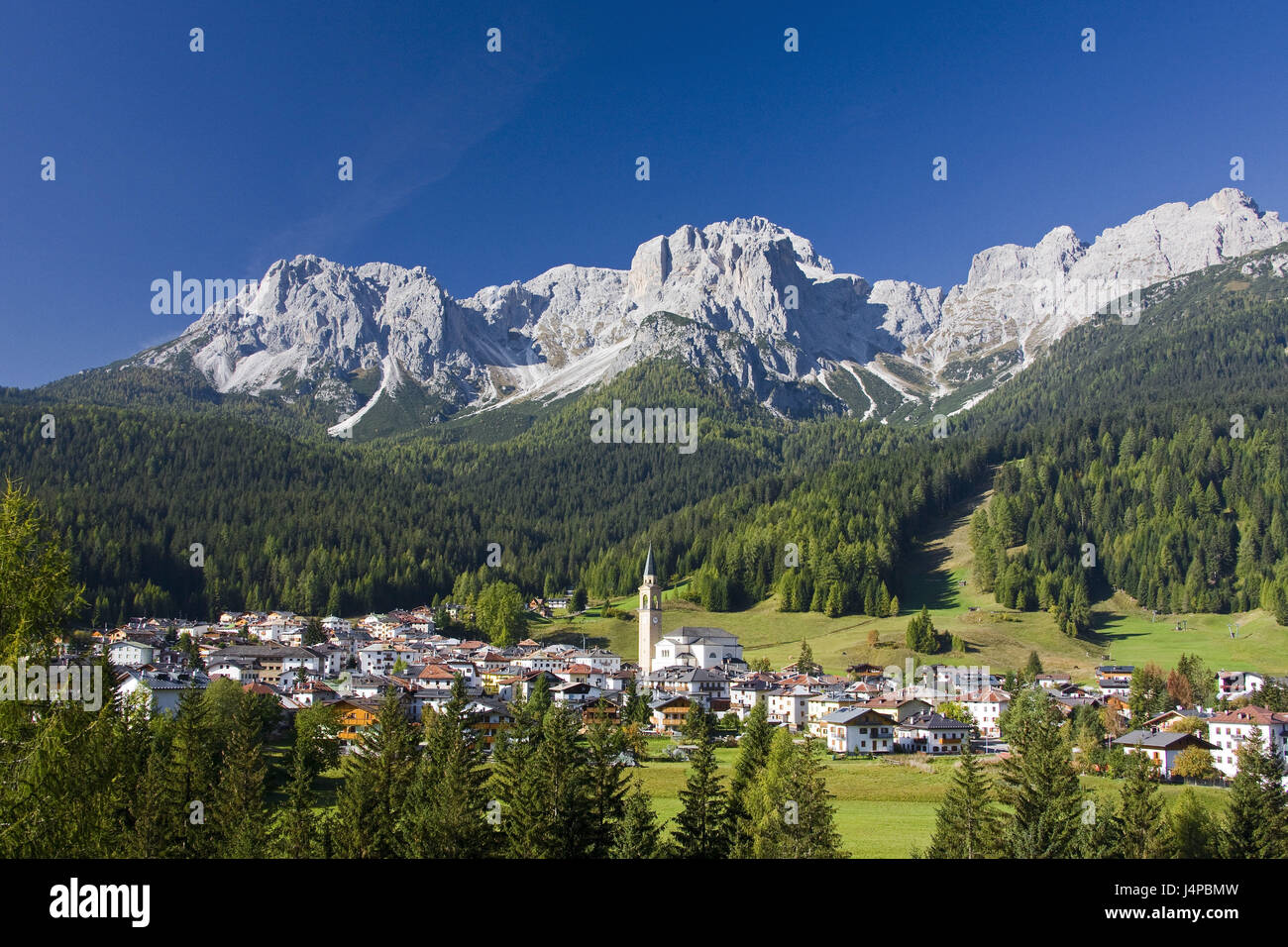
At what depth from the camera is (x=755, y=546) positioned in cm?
16250

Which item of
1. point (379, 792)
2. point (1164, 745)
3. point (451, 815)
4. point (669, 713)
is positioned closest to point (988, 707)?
point (1164, 745)

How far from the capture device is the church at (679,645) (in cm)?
12025

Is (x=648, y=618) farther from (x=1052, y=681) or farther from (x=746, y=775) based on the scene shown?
(x=746, y=775)

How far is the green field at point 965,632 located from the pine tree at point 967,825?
8015cm

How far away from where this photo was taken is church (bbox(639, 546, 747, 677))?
120250 mm

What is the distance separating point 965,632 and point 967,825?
95.1 metres

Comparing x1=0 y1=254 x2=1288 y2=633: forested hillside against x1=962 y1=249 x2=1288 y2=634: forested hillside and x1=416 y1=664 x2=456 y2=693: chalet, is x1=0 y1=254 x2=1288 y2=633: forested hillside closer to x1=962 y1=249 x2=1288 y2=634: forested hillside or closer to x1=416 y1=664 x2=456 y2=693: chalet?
x1=962 y1=249 x2=1288 y2=634: forested hillside

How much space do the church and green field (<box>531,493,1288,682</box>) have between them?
5786mm

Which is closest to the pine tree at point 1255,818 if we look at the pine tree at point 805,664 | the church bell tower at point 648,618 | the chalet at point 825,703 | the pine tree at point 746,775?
the pine tree at point 746,775

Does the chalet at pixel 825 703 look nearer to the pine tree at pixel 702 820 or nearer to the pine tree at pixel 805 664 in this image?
the pine tree at pixel 805 664

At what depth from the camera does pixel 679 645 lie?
123m
